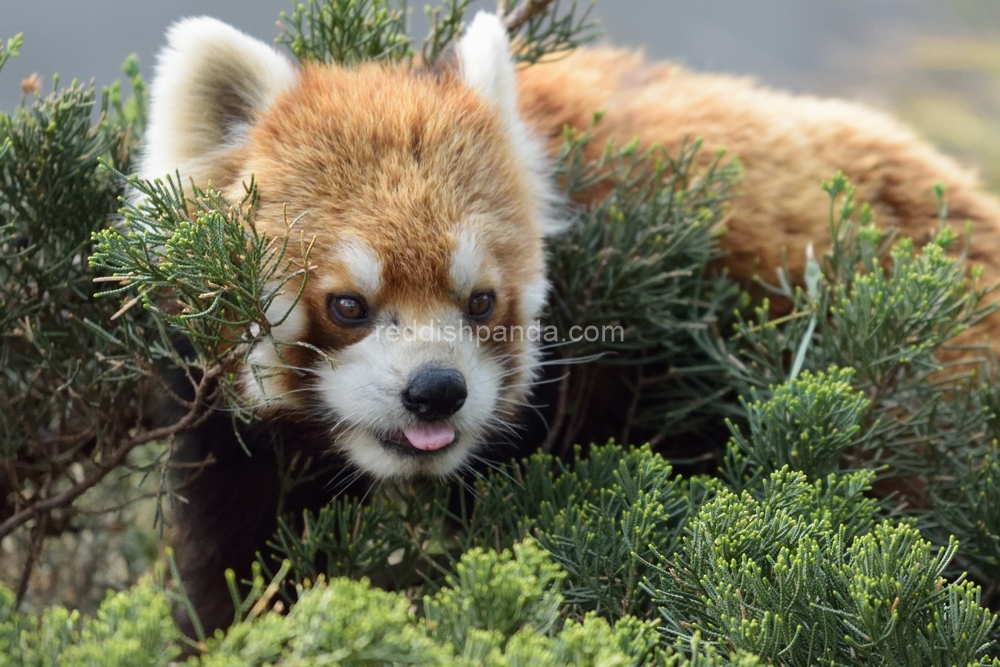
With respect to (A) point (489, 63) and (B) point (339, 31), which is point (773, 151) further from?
(B) point (339, 31)

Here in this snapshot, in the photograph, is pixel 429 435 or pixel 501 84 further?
pixel 501 84

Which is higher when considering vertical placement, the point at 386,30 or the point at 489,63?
the point at 386,30

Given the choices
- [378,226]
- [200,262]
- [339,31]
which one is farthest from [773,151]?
[200,262]

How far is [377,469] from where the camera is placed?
2.05 m

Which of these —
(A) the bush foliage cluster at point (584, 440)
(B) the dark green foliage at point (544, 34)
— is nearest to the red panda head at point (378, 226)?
(A) the bush foliage cluster at point (584, 440)

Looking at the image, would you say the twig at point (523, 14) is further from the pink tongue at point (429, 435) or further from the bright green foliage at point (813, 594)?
the bright green foliage at point (813, 594)

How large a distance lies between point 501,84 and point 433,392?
858 mm

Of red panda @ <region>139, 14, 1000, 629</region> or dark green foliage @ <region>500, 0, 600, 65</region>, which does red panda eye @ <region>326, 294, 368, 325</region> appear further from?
dark green foliage @ <region>500, 0, 600, 65</region>

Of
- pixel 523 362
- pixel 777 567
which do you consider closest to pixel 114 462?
pixel 523 362

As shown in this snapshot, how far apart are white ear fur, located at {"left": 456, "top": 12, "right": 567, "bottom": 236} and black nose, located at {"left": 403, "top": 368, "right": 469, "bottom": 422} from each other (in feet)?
1.92

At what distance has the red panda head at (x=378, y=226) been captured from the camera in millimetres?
1899

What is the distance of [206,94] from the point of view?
2074 mm

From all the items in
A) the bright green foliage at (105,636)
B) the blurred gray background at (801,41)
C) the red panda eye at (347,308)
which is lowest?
the bright green foliage at (105,636)

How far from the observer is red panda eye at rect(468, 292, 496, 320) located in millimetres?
2041
